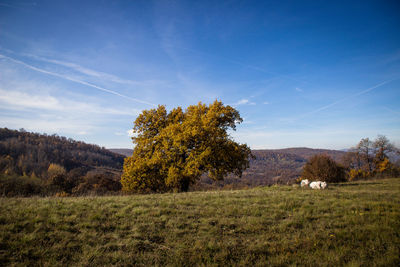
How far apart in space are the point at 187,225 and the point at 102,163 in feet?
528

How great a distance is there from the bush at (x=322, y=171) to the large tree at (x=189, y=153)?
15.7 m

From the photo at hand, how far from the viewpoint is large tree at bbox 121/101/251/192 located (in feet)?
59.9

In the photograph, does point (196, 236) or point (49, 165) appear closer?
point (196, 236)

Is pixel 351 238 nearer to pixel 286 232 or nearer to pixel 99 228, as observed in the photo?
pixel 286 232

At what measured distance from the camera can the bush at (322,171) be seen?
29.2 metres

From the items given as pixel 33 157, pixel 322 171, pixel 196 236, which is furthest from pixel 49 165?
pixel 196 236

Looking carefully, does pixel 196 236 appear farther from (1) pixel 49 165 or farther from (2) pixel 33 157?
(2) pixel 33 157

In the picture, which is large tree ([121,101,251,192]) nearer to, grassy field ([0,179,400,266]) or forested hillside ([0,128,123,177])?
grassy field ([0,179,400,266])

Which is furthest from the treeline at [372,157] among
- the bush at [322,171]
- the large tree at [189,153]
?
the large tree at [189,153]

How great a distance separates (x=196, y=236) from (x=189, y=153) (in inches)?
534

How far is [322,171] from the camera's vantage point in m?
29.3

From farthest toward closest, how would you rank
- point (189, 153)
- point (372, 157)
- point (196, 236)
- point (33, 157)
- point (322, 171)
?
point (33, 157)
point (372, 157)
point (322, 171)
point (189, 153)
point (196, 236)

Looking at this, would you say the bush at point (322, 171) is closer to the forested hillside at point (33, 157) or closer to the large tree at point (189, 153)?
the large tree at point (189, 153)

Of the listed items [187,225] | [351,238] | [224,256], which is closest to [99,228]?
[187,225]
